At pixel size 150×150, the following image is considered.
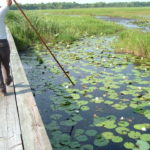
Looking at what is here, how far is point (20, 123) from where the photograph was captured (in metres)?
3.50

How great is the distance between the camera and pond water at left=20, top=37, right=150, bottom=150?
4461 mm

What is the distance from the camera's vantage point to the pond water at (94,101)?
4461mm

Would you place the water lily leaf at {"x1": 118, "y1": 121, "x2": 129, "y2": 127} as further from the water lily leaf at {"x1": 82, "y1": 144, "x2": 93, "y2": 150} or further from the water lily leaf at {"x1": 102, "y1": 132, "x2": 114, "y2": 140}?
the water lily leaf at {"x1": 82, "y1": 144, "x2": 93, "y2": 150}

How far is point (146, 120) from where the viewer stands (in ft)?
16.9

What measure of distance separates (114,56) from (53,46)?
372 centimetres

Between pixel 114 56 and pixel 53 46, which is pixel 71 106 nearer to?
pixel 114 56

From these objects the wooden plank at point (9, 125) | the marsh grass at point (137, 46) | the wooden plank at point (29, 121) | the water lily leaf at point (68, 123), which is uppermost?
Result: the wooden plank at point (29, 121)

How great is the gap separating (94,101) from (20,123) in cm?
274

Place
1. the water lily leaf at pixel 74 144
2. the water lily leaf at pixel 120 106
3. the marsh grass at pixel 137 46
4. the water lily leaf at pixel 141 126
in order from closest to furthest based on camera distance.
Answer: the water lily leaf at pixel 74 144 → the water lily leaf at pixel 141 126 → the water lily leaf at pixel 120 106 → the marsh grass at pixel 137 46

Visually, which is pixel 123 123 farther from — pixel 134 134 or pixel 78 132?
pixel 78 132

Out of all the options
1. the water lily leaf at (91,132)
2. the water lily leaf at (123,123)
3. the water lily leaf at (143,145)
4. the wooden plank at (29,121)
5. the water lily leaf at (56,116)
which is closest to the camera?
the wooden plank at (29,121)

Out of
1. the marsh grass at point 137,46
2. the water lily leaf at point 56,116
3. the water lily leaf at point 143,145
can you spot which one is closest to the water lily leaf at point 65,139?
the water lily leaf at point 56,116

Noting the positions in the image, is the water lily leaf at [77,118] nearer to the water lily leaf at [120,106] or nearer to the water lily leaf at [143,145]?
the water lily leaf at [120,106]

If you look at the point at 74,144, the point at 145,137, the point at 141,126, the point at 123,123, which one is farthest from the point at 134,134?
the point at 74,144
